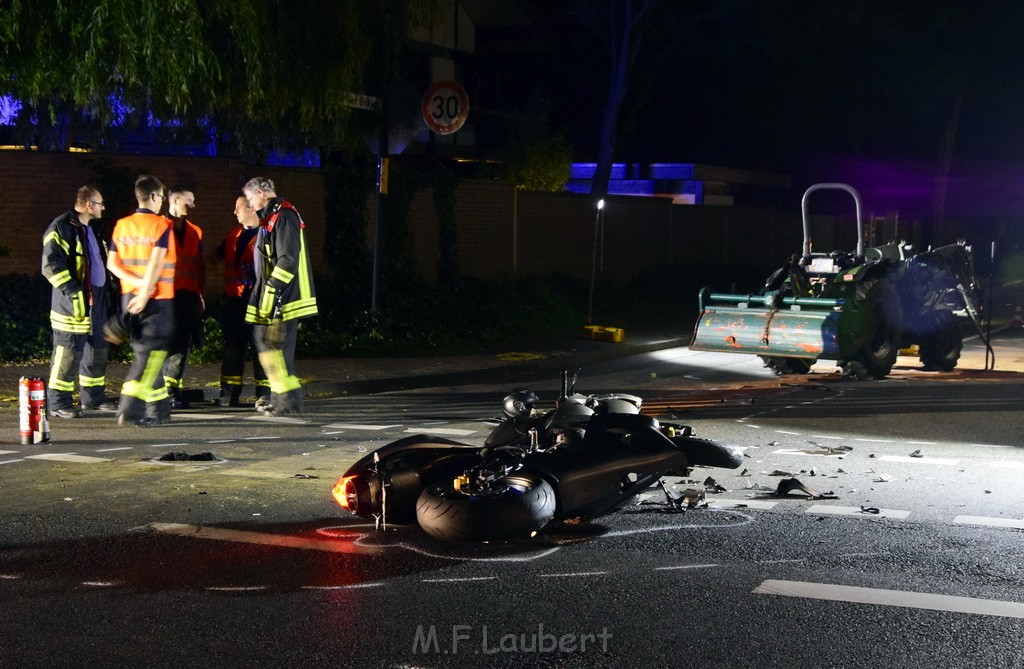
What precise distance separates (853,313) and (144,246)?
7.86m

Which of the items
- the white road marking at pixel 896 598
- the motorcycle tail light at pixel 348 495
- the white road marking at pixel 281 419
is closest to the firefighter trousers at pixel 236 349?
the white road marking at pixel 281 419

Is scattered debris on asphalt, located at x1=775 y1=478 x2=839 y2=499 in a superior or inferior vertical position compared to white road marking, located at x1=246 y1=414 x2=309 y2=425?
superior

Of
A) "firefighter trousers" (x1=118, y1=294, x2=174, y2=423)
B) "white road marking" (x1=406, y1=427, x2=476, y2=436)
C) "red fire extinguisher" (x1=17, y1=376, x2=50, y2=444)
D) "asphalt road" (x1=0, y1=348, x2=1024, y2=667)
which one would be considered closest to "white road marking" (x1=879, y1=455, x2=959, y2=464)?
"asphalt road" (x1=0, y1=348, x2=1024, y2=667)

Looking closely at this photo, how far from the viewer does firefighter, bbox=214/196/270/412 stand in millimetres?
12203

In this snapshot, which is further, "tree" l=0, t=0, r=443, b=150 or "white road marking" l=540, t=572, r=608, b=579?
"tree" l=0, t=0, r=443, b=150

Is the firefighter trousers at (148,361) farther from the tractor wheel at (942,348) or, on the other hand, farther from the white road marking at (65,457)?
the tractor wheel at (942,348)

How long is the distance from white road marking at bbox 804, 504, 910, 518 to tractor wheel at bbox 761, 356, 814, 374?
805 centimetres

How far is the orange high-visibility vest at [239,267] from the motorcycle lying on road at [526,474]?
16.8ft

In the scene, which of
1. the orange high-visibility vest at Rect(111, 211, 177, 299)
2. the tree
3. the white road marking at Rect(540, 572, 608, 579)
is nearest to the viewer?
the white road marking at Rect(540, 572, 608, 579)

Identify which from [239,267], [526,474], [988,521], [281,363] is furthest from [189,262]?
[988,521]

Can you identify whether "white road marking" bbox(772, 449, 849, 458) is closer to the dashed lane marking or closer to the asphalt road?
the asphalt road

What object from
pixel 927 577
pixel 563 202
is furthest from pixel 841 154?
pixel 927 577

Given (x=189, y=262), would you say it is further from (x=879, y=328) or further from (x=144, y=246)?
(x=879, y=328)

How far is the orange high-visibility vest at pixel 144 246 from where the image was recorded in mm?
10875
